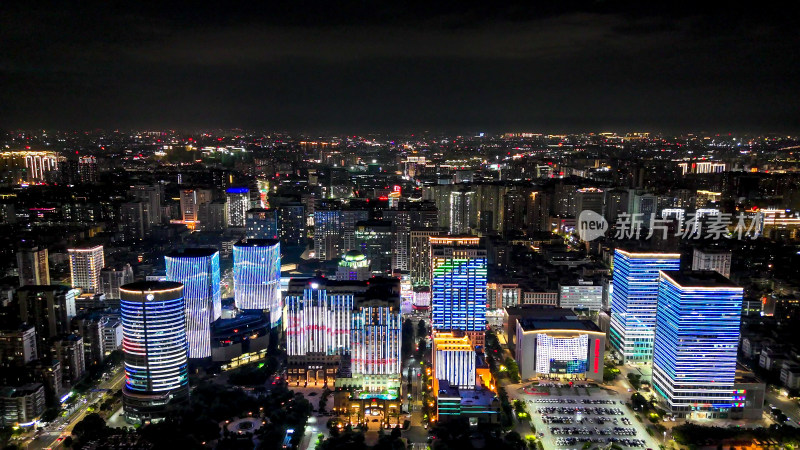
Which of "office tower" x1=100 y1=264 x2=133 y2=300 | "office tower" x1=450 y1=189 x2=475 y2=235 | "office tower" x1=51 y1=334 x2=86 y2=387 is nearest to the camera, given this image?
"office tower" x1=51 y1=334 x2=86 y2=387

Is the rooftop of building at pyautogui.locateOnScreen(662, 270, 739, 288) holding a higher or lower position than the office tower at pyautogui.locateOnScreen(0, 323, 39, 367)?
higher

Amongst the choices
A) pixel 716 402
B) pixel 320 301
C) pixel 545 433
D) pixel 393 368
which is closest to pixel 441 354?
pixel 393 368

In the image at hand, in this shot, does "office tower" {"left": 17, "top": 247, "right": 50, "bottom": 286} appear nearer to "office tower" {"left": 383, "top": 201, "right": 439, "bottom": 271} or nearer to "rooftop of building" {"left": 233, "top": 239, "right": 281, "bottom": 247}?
"rooftop of building" {"left": 233, "top": 239, "right": 281, "bottom": 247}

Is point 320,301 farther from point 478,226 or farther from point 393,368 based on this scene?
point 478,226

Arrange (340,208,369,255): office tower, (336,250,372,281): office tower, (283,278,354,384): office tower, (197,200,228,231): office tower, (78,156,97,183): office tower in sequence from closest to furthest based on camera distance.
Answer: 1. (283,278,354,384): office tower
2. (336,250,372,281): office tower
3. (340,208,369,255): office tower
4. (197,200,228,231): office tower
5. (78,156,97,183): office tower

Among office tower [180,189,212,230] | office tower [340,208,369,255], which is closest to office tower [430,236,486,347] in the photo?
office tower [340,208,369,255]

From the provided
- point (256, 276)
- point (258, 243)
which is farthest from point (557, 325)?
point (258, 243)

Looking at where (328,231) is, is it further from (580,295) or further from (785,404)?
(785,404)
